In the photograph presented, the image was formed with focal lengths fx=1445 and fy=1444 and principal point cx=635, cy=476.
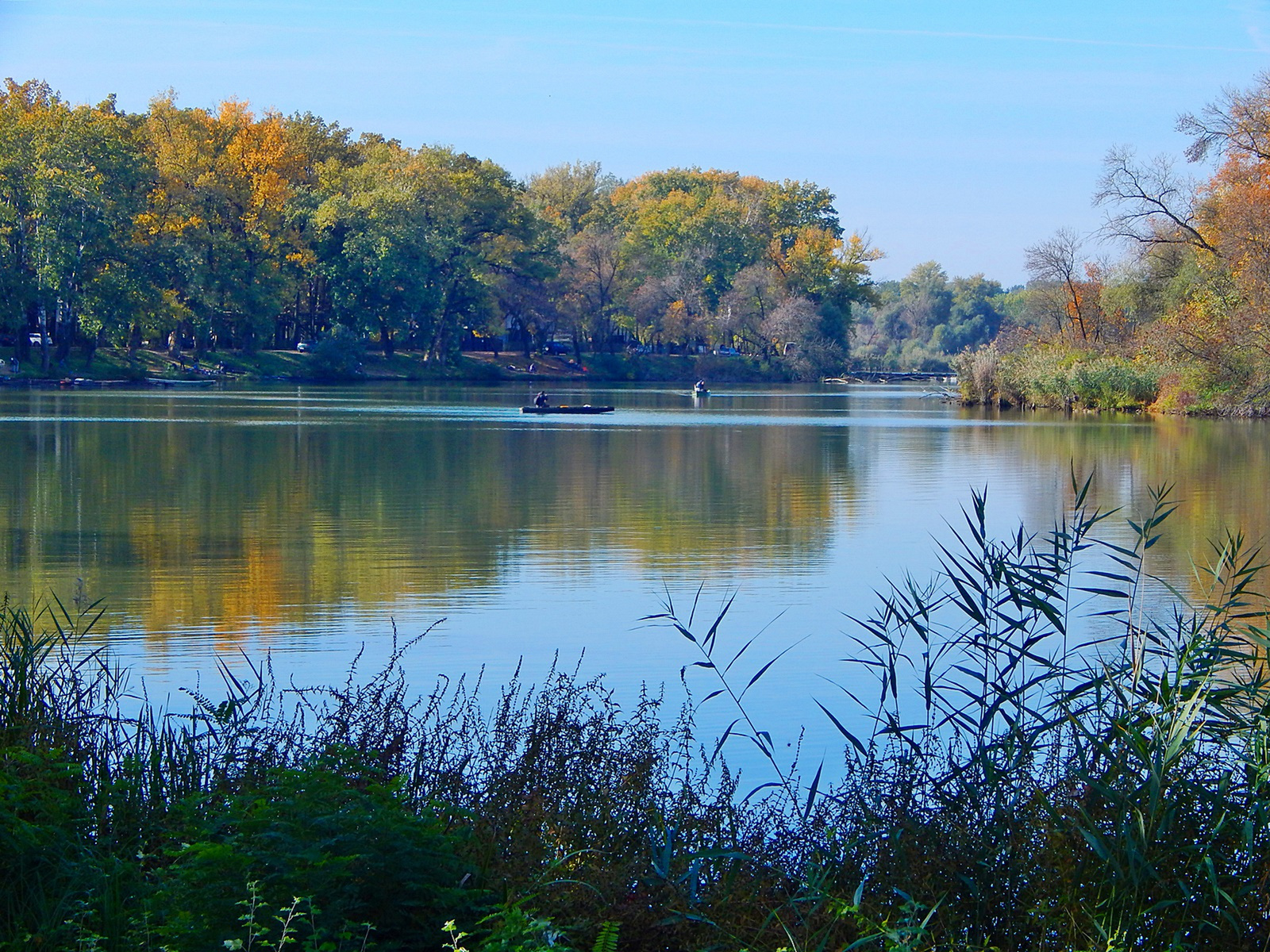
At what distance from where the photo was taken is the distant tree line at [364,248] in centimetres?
5941

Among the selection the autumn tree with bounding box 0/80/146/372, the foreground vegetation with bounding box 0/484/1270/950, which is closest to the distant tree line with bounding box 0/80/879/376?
the autumn tree with bounding box 0/80/146/372

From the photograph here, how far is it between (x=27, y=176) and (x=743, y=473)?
44043mm

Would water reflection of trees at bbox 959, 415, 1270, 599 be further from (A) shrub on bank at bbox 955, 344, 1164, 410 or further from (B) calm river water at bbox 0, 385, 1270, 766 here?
(A) shrub on bank at bbox 955, 344, 1164, 410

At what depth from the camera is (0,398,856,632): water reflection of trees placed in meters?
13.3

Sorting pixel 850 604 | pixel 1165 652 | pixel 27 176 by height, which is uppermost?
pixel 27 176

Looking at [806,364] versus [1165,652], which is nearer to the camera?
[1165,652]

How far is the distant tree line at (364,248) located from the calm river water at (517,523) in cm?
2239

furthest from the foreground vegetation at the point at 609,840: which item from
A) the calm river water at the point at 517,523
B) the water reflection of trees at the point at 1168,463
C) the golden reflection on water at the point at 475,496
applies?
the golden reflection on water at the point at 475,496

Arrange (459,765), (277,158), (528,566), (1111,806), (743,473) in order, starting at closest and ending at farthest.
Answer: (1111,806) < (459,765) < (528,566) < (743,473) < (277,158)

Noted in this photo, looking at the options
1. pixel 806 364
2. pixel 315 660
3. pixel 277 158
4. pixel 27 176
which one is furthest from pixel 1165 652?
pixel 806 364

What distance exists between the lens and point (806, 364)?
3612 inches

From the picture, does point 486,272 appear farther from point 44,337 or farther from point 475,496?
point 475,496

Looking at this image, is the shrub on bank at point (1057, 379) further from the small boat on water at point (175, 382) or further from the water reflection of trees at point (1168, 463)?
the small boat on water at point (175, 382)

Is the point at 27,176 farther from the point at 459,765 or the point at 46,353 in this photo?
the point at 459,765
